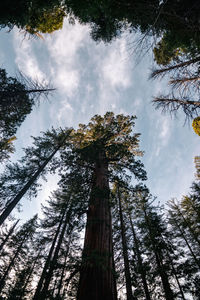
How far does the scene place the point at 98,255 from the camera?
267cm

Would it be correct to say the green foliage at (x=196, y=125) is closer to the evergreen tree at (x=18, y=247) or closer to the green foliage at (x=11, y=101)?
the green foliage at (x=11, y=101)

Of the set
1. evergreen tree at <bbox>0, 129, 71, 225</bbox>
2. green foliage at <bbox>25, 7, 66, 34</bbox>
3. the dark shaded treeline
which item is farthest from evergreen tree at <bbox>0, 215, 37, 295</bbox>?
green foliage at <bbox>25, 7, 66, 34</bbox>

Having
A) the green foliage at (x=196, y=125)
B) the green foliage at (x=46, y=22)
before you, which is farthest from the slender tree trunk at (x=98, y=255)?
the green foliage at (x=46, y=22)

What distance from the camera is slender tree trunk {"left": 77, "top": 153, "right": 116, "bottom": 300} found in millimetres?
2283

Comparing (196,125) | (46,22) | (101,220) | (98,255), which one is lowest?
(98,255)

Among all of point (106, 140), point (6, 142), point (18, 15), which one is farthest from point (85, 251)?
point (6, 142)

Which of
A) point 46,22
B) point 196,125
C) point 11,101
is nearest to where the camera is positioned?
point 196,125

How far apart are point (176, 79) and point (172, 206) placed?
15923 mm

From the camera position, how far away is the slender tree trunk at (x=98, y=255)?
228 centimetres

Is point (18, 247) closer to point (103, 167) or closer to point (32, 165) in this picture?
point (32, 165)

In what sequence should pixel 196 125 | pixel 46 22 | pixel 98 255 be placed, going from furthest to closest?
pixel 46 22, pixel 196 125, pixel 98 255

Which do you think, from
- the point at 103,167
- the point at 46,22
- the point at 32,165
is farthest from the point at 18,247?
the point at 46,22

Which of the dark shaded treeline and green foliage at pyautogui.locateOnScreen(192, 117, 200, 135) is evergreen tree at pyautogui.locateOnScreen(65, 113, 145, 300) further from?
green foliage at pyautogui.locateOnScreen(192, 117, 200, 135)

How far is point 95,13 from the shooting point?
3.62 m
